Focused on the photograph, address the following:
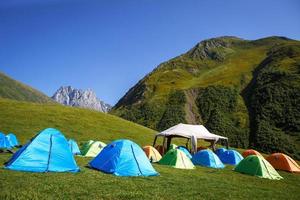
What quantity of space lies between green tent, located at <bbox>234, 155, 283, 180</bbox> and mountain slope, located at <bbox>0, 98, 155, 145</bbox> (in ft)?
103

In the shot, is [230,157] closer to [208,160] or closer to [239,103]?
[208,160]

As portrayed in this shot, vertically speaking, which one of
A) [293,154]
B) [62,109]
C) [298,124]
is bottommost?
[293,154]

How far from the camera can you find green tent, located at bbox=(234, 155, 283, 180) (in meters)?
23.2

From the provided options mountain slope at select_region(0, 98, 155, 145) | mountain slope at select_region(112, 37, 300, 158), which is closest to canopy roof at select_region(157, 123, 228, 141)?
mountain slope at select_region(0, 98, 155, 145)

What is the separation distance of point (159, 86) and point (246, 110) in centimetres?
4797

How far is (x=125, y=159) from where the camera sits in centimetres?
1850

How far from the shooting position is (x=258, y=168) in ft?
77.4

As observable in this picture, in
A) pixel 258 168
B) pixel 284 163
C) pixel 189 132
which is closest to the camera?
pixel 258 168

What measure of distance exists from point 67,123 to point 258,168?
4285 cm

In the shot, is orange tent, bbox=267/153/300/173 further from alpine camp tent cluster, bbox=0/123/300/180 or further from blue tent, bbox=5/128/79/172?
blue tent, bbox=5/128/79/172

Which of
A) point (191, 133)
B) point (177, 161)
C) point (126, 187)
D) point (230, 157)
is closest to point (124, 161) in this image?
point (126, 187)

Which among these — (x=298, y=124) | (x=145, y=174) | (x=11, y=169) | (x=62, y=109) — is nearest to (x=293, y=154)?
(x=298, y=124)

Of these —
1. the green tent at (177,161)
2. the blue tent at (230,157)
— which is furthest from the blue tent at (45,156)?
the blue tent at (230,157)

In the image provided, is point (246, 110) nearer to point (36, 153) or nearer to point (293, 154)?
point (293, 154)
